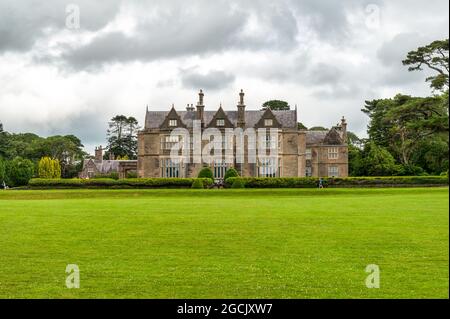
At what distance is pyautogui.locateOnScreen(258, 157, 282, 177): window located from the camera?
6359 centimetres

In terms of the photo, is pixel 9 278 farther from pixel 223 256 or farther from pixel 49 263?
pixel 223 256

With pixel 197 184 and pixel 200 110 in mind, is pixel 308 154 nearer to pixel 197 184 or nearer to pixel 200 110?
pixel 200 110

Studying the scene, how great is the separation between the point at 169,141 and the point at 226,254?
51.1 m

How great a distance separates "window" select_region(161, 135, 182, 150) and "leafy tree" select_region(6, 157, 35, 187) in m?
21.8

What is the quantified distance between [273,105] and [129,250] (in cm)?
8828

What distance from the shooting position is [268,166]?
6366 centimetres

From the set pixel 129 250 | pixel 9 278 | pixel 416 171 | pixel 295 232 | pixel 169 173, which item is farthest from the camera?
pixel 169 173

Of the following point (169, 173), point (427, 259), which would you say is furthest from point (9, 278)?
point (169, 173)

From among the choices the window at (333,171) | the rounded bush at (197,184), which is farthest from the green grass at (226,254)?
the window at (333,171)

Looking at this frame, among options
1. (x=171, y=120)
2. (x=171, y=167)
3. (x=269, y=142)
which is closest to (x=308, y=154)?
(x=269, y=142)

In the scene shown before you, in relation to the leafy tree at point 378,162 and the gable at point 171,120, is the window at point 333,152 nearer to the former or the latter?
the leafy tree at point 378,162

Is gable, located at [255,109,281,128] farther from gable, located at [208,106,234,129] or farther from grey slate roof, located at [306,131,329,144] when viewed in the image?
grey slate roof, located at [306,131,329,144]

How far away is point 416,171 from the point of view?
49.6m

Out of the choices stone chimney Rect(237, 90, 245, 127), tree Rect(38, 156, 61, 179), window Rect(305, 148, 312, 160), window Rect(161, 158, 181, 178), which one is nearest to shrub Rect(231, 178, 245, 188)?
stone chimney Rect(237, 90, 245, 127)
